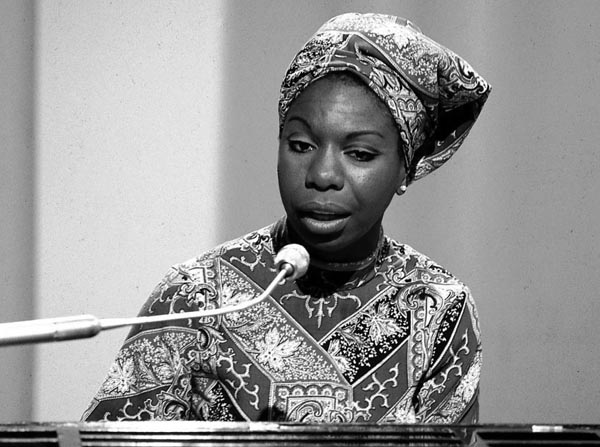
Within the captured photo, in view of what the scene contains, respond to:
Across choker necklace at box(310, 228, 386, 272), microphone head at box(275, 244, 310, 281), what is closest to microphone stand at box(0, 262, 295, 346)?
microphone head at box(275, 244, 310, 281)

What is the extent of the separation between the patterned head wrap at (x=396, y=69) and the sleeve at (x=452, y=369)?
0.72ft

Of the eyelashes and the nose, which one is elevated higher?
the eyelashes

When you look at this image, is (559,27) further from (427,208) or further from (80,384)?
(80,384)

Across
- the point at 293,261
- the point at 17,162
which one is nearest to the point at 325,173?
the point at 293,261

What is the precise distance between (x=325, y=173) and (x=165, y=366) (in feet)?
1.15

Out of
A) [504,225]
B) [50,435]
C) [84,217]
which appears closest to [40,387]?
[84,217]

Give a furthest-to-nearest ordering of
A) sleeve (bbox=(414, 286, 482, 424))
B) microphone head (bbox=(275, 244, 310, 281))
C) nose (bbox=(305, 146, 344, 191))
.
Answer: sleeve (bbox=(414, 286, 482, 424)) < nose (bbox=(305, 146, 344, 191)) < microphone head (bbox=(275, 244, 310, 281))

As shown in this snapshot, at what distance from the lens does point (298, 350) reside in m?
1.58

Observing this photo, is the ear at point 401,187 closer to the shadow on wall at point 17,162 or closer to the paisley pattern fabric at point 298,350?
the paisley pattern fabric at point 298,350

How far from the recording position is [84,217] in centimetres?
264

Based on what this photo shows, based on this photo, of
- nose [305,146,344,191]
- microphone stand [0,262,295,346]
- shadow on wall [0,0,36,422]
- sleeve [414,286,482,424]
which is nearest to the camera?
microphone stand [0,262,295,346]

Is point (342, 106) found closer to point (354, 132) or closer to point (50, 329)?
point (354, 132)

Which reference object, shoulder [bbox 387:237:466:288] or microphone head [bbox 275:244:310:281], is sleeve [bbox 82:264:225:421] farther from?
microphone head [bbox 275:244:310:281]

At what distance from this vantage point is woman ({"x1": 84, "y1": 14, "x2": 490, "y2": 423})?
5.03 ft
